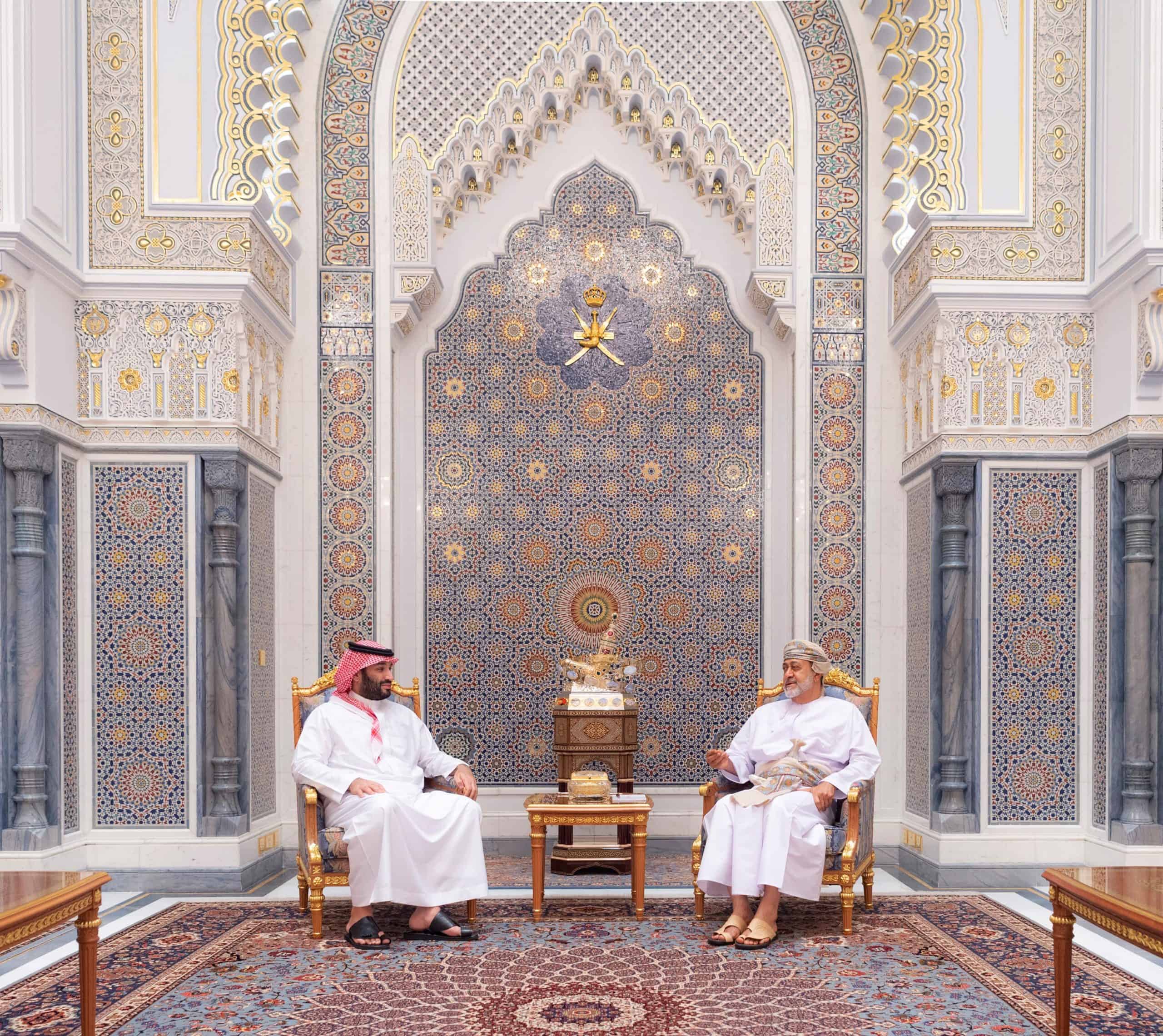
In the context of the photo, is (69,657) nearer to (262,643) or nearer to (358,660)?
(262,643)

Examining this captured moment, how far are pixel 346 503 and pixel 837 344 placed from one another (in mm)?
2948

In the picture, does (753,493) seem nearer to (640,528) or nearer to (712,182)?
(640,528)

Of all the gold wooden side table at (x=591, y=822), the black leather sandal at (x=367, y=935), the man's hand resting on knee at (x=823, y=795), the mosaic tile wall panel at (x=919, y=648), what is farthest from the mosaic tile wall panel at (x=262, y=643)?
the mosaic tile wall panel at (x=919, y=648)

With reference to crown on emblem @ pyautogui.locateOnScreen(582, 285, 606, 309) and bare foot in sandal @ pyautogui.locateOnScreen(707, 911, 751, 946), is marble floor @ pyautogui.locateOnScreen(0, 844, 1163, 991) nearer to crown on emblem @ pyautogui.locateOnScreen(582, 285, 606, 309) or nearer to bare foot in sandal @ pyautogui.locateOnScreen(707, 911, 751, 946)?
bare foot in sandal @ pyautogui.locateOnScreen(707, 911, 751, 946)

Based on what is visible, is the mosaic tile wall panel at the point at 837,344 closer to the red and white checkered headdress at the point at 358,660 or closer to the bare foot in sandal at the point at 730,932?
the bare foot in sandal at the point at 730,932

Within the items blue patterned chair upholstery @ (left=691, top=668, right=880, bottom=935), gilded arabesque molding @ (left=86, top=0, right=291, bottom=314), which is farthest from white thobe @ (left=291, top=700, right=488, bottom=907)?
gilded arabesque molding @ (left=86, top=0, right=291, bottom=314)

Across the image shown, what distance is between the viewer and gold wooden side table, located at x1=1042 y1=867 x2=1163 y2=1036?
2756mm

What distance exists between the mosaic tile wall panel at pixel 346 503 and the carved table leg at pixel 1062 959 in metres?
4.23

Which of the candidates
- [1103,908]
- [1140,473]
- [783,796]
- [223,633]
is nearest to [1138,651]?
[1140,473]

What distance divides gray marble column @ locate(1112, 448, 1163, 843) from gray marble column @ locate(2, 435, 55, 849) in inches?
191

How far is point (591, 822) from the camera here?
4.73 m

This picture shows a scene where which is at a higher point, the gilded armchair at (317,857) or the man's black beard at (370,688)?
the man's black beard at (370,688)

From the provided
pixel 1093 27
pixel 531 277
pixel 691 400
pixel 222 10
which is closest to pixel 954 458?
pixel 691 400

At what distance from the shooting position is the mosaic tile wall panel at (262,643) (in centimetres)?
591
